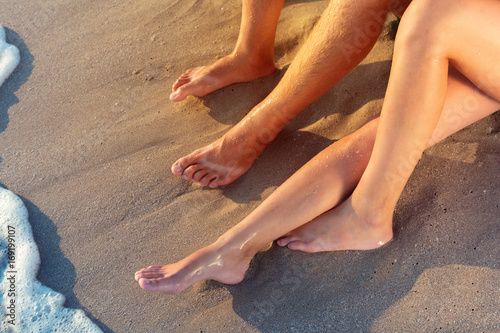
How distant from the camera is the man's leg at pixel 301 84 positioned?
5.38 feet

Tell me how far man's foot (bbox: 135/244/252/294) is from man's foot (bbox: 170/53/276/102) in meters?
0.98

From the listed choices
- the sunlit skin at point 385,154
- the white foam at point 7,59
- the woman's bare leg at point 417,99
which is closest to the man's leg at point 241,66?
the sunlit skin at point 385,154

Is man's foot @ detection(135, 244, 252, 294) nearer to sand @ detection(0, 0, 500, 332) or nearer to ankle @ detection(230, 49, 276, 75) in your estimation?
sand @ detection(0, 0, 500, 332)

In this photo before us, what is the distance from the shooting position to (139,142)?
2217mm

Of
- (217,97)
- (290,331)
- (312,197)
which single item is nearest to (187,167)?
(217,97)

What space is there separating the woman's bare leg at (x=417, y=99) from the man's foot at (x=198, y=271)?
1.14 feet

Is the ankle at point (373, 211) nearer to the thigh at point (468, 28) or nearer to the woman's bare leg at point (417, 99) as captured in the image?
the woman's bare leg at point (417, 99)

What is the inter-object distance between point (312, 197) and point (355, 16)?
76cm

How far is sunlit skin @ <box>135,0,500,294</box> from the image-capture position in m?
1.30

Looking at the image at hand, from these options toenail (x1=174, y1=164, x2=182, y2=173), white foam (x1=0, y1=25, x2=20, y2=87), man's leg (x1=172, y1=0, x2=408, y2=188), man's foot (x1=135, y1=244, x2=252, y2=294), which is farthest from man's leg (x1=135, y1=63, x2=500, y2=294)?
white foam (x1=0, y1=25, x2=20, y2=87)

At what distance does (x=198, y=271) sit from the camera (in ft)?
5.43

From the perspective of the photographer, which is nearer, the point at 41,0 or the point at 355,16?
the point at 355,16

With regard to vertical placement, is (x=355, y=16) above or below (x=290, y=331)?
above

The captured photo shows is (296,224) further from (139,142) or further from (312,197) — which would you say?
(139,142)
